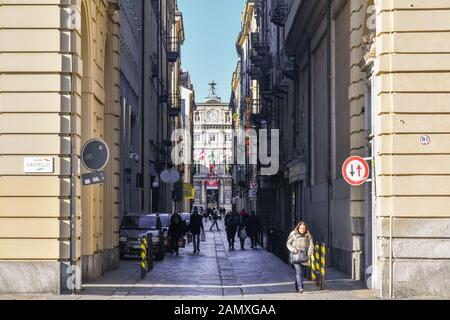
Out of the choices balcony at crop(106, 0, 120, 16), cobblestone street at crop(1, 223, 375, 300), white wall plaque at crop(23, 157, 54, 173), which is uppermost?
balcony at crop(106, 0, 120, 16)

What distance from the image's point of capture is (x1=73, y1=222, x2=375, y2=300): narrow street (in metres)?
22.2

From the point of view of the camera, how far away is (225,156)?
186375 millimetres

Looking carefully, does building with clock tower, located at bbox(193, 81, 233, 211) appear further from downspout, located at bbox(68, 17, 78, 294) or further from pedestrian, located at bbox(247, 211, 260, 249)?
downspout, located at bbox(68, 17, 78, 294)

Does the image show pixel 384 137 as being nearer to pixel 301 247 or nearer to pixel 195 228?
pixel 301 247

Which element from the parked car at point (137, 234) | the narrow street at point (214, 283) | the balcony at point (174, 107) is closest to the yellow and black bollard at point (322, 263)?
the narrow street at point (214, 283)

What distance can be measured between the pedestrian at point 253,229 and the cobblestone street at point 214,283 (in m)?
11.6

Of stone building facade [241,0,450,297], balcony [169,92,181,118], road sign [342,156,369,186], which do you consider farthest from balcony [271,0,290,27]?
balcony [169,92,181,118]

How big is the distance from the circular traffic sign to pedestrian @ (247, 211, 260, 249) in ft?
96.3

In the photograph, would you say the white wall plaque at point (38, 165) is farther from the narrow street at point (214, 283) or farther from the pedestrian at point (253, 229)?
the pedestrian at point (253, 229)

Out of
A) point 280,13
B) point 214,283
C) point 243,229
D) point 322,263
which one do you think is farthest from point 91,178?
point 243,229

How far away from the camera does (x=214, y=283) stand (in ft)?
89.0
